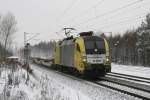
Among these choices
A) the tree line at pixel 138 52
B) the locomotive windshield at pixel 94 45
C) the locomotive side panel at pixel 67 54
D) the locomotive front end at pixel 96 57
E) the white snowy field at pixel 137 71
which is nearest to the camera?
the locomotive front end at pixel 96 57

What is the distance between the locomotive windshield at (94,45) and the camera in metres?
23.6

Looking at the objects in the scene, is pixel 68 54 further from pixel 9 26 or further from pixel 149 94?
pixel 9 26

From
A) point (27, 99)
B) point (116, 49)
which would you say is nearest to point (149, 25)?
point (116, 49)

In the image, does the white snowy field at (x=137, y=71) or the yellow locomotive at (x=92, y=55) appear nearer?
the yellow locomotive at (x=92, y=55)

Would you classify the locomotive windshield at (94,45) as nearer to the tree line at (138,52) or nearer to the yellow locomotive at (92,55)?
the yellow locomotive at (92,55)

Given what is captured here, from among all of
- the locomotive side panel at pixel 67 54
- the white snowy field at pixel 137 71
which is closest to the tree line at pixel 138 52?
the white snowy field at pixel 137 71

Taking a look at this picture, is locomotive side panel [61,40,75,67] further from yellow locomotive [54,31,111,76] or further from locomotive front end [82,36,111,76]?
locomotive front end [82,36,111,76]

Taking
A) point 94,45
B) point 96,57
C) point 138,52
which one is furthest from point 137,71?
point 138,52

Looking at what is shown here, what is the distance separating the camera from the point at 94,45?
23.9m

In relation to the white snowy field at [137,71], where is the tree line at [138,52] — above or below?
above

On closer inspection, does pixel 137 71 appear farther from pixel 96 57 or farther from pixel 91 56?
pixel 91 56

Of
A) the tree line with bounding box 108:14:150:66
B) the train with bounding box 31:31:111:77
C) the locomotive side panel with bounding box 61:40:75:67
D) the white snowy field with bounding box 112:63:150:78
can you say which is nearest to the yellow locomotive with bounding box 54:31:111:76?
the train with bounding box 31:31:111:77

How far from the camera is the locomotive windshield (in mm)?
23594

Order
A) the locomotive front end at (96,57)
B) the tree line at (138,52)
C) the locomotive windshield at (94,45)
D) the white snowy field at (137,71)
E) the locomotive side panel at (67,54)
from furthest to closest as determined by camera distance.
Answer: the tree line at (138,52) < the white snowy field at (137,71) < the locomotive side panel at (67,54) < the locomotive windshield at (94,45) < the locomotive front end at (96,57)
